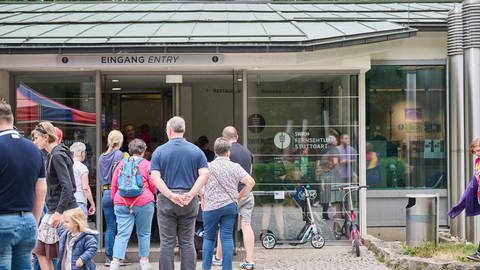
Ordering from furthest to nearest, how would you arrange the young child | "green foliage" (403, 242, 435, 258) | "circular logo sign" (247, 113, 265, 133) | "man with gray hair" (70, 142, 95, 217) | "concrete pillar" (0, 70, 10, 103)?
"circular logo sign" (247, 113, 265, 133)
"concrete pillar" (0, 70, 10, 103)
"green foliage" (403, 242, 435, 258)
"man with gray hair" (70, 142, 95, 217)
the young child

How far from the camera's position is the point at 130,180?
8188 mm

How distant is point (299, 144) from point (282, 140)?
28cm

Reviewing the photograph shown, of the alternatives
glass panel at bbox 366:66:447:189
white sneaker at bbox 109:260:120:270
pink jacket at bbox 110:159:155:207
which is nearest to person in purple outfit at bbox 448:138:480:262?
glass panel at bbox 366:66:447:189

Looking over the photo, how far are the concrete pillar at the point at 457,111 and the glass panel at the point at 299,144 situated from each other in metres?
1.66

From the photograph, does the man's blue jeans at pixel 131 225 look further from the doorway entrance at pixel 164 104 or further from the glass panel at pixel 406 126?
the glass panel at pixel 406 126

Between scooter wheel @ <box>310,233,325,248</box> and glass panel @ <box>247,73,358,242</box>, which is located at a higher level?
glass panel @ <box>247,73,358,242</box>

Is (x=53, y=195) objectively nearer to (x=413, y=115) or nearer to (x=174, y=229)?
(x=174, y=229)

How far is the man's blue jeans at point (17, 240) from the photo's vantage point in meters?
5.04

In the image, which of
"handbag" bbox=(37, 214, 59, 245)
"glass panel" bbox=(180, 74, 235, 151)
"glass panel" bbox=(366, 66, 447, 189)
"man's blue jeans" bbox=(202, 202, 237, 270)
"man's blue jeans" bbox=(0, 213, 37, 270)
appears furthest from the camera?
"glass panel" bbox=(366, 66, 447, 189)

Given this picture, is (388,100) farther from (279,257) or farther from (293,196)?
(279,257)

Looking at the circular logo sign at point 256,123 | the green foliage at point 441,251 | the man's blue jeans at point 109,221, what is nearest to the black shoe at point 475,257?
the green foliage at point 441,251

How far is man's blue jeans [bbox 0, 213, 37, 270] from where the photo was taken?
5.04 meters

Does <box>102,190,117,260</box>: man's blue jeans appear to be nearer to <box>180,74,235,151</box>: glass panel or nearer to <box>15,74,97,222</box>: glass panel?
<box>15,74,97,222</box>: glass panel

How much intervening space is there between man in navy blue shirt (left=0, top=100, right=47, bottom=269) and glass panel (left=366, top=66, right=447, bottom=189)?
7218 millimetres
